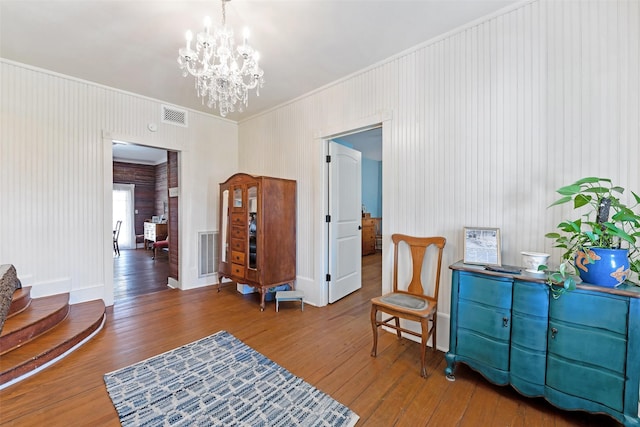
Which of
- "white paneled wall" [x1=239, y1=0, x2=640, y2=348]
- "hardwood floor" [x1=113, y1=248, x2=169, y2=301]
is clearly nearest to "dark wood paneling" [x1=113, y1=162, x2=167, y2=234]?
"hardwood floor" [x1=113, y1=248, x2=169, y2=301]

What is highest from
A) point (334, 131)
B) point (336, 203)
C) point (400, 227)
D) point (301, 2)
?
point (301, 2)

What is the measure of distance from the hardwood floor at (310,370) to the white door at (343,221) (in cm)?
43

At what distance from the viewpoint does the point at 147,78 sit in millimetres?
3141

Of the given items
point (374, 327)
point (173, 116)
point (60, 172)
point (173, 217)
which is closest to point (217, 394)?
point (374, 327)

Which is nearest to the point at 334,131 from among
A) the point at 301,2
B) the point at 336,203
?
the point at 336,203

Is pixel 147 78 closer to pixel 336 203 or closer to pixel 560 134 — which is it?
pixel 336 203

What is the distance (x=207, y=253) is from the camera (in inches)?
171

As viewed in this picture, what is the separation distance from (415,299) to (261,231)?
1.93 metres

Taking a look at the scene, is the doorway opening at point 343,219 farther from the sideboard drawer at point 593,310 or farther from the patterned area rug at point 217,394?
the sideboard drawer at point 593,310

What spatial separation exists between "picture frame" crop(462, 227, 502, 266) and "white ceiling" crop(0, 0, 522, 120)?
1.73 meters

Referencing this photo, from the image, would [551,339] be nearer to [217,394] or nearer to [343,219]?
[217,394]

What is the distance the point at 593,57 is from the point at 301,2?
2.03 meters

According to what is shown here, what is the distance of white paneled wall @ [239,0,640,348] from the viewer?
1.69m

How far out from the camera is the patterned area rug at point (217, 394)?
1588 millimetres
